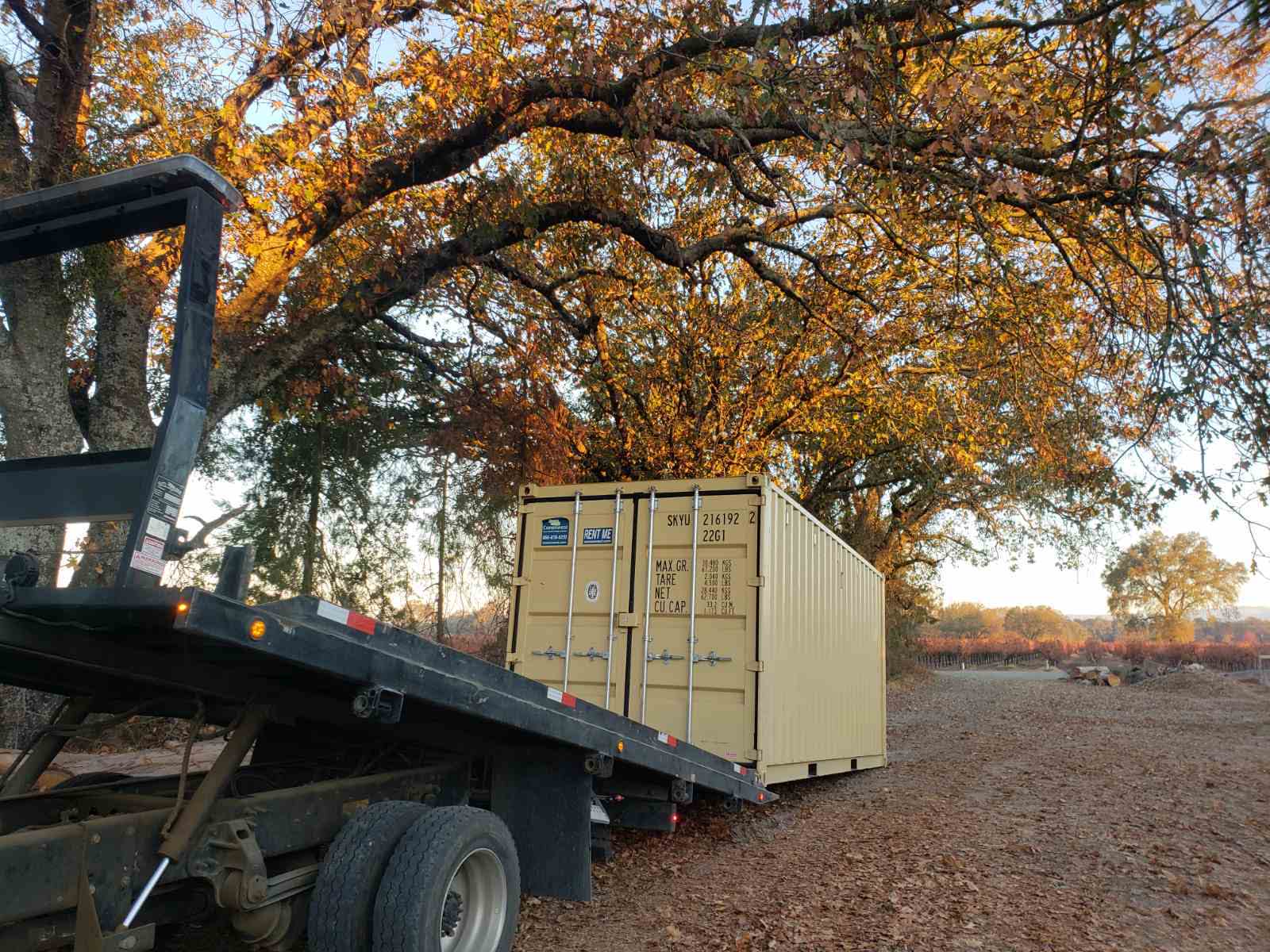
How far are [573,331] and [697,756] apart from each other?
881 centimetres

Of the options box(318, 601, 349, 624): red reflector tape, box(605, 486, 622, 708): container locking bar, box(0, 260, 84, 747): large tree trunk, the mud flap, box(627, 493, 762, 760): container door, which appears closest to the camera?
box(318, 601, 349, 624): red reflector tape

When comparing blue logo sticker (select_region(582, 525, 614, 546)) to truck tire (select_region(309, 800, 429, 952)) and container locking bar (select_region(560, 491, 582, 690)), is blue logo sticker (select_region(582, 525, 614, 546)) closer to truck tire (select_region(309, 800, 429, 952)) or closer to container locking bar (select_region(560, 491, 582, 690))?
container locking bar (select_region(560, 491, 582, 690))

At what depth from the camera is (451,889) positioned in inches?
142

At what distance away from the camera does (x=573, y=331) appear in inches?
532

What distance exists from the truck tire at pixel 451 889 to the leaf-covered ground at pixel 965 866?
1.28 metres

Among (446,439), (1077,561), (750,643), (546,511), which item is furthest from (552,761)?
(1077,561)

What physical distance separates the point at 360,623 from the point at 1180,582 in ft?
233

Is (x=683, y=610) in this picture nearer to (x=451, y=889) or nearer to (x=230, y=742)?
(x=451, y=889)

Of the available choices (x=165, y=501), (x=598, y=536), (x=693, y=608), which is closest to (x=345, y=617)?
(x=165, y=501)

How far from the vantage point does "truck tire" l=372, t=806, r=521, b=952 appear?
3229 millimetres

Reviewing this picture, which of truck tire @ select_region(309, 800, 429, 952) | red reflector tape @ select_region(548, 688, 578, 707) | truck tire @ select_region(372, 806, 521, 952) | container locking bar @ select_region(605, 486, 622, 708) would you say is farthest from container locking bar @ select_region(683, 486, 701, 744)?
truck tire @ select_region(309, 800, 429, 952)

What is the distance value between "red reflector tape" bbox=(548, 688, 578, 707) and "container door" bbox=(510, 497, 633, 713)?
10.9 ft

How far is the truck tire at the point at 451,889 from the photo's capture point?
127 inches

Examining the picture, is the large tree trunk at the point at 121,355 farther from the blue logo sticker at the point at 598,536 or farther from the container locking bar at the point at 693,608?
the container locking bar at the point at 693,608
